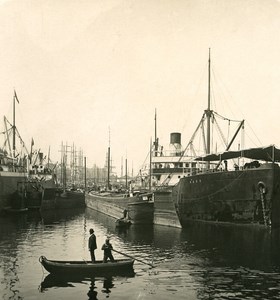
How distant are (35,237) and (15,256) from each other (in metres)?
7.66

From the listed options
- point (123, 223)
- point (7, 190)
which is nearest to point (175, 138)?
point (7, 190)

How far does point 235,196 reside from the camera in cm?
3353

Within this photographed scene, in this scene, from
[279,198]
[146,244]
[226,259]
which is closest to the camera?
[226,259]

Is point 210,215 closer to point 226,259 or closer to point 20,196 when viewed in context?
point 226,259

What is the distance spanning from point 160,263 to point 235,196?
14542mm

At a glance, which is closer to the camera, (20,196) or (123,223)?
(123,223)

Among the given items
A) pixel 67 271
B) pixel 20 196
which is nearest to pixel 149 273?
pixel 67 271

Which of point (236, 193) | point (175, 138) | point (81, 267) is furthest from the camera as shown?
point (175, 138)

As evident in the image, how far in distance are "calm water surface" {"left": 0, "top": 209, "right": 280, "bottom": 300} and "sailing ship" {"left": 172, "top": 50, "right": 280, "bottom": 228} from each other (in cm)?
177

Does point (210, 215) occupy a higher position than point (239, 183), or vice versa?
point (239, 183)

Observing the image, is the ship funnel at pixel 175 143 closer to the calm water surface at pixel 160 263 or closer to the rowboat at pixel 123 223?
the rowboat at pixel 123 223

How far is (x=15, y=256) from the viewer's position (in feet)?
75.2

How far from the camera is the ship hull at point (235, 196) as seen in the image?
31234mm

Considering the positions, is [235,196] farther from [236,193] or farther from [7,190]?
[7,190]
